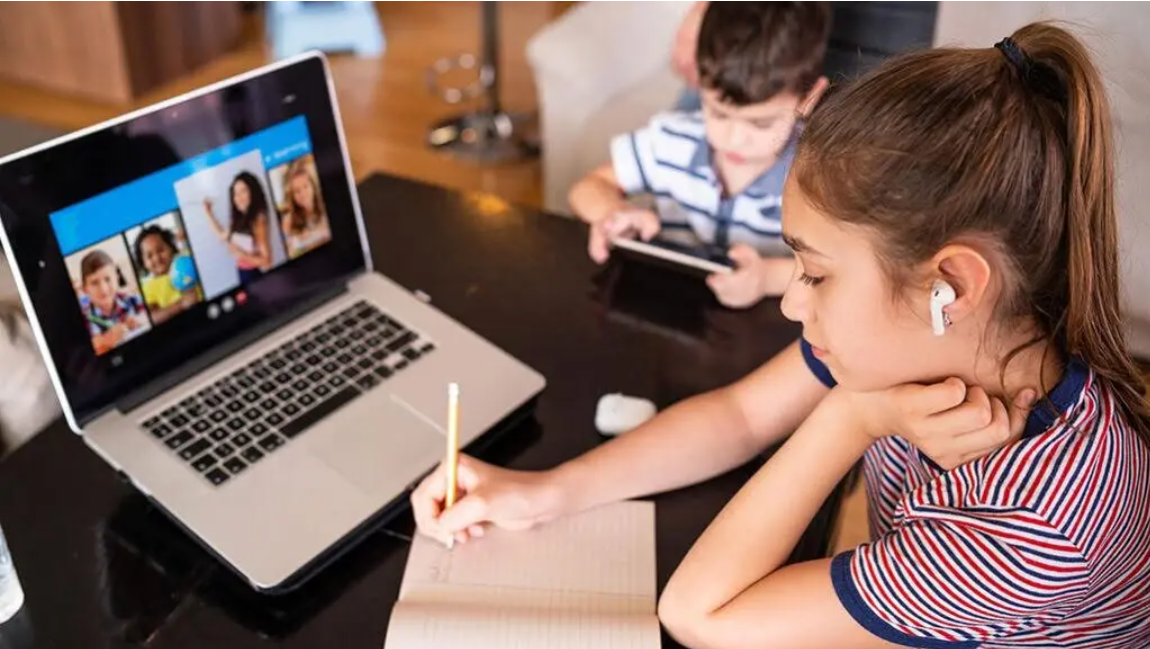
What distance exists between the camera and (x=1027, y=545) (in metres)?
0.71

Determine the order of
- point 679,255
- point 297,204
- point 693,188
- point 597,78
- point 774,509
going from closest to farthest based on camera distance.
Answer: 1. point 774,509
2. point 297,204
3. point 679,255
4. point 693,188
5. point 597,78

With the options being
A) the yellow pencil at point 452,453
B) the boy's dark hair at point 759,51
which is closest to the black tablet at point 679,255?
the boy's dark hair at point 759,51

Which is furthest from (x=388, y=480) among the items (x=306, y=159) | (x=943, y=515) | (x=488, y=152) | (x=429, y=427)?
(x=488, y=152)

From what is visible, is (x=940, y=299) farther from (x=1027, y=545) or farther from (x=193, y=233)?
(x=193, y=233)

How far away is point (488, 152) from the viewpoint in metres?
3.04

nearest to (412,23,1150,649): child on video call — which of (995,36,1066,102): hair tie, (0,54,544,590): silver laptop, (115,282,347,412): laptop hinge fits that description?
(995,36,1066,102): hair tie

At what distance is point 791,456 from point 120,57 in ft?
9.39

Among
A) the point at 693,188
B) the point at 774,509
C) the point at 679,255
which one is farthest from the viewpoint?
the point at 693,188

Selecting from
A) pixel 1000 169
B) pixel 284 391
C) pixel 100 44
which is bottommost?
pixel 100 44

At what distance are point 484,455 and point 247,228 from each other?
11.8 inches

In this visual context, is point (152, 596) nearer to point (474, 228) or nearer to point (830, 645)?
point (830, 645)

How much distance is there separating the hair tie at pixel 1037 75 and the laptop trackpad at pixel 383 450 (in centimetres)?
54

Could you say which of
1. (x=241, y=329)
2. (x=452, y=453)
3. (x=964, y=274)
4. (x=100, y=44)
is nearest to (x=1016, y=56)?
(x=964, y=274)

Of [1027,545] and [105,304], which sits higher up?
[105,304]
